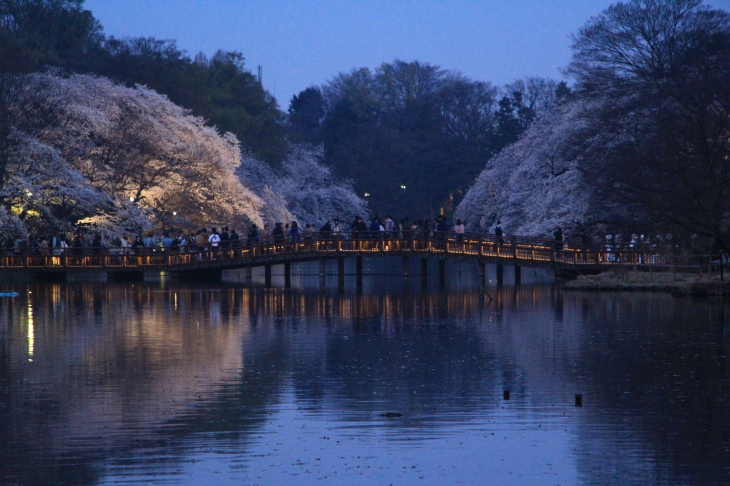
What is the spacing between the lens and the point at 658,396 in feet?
46.8

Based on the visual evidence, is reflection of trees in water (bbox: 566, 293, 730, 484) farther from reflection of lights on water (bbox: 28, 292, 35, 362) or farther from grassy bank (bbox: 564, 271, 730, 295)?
reflection of lights on water (bbox: 28, 292, 35, 362)

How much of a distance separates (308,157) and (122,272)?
2759 centimetres

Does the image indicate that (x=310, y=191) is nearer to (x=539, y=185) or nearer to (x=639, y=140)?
(x=539, y=185)

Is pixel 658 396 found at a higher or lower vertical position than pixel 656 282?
lower

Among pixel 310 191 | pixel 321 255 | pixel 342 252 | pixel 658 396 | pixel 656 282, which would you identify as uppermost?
pixel 310 191

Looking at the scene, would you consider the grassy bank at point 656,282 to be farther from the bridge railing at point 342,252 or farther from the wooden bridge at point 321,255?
the wooden bridge at point 321,255

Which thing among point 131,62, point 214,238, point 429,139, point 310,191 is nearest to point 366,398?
point 214,238

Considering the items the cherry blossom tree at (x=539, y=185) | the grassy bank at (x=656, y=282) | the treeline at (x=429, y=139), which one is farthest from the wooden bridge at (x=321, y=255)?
the treeline at (x=429, y=139)

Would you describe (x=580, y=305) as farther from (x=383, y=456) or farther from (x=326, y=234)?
(x=383, y=456)

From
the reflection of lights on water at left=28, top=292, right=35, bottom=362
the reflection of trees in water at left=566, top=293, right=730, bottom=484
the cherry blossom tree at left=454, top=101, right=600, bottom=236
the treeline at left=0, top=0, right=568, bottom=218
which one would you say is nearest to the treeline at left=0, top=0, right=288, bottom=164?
the treeline at left=0, top=0, right=568, bottom=218

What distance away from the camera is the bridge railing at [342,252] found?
38.9m

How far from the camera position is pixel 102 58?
55281 millimetres

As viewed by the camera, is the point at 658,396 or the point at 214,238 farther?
the point at 214,238

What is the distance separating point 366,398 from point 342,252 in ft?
87.7
